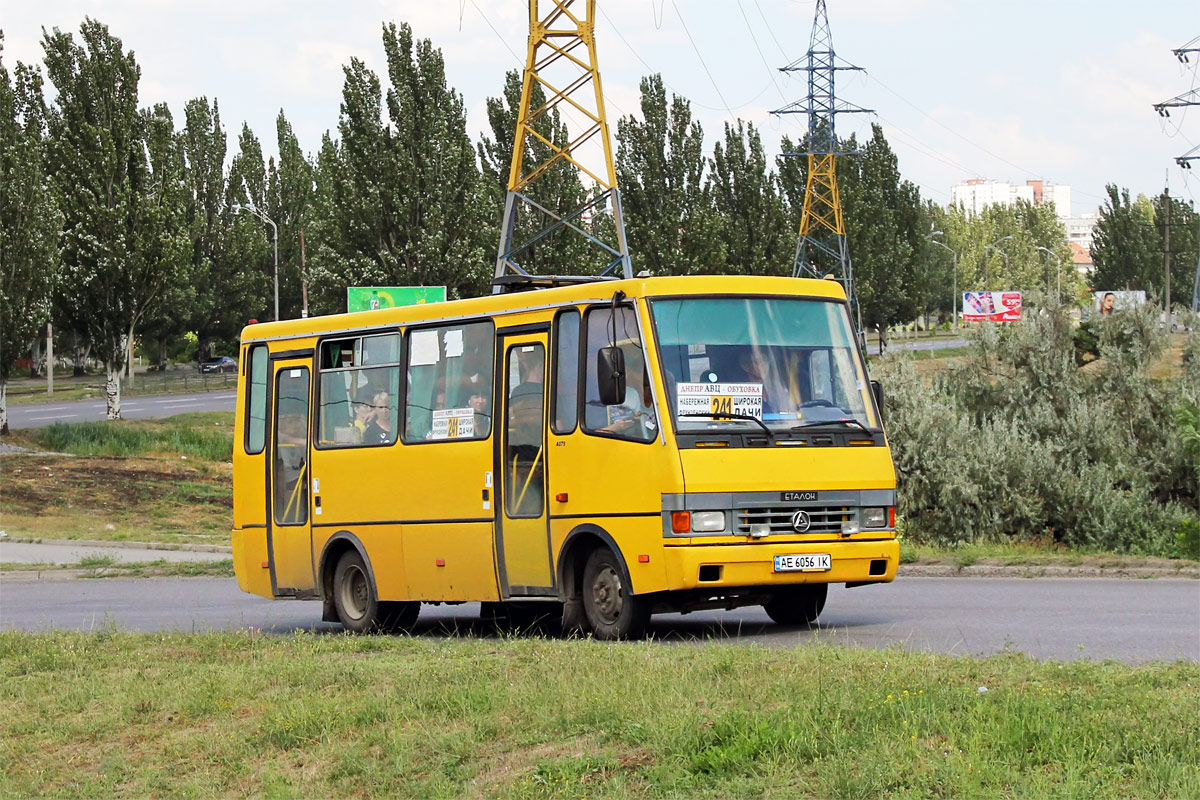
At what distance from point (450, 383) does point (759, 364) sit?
10.3ft

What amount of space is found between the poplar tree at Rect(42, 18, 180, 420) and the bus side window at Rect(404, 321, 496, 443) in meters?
34.8

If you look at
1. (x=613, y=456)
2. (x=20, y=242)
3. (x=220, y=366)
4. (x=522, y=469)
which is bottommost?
(x=522, y=469)

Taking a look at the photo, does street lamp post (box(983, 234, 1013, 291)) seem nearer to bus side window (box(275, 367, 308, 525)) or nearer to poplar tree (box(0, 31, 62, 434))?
poplar tree (box(0, 31, 62, 434))

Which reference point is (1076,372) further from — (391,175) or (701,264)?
(701,264)

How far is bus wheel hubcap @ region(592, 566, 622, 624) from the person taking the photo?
43.2 feet

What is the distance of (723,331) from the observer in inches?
521

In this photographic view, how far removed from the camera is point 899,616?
1462cm

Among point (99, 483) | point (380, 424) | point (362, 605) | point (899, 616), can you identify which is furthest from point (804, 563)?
point (99, 483)

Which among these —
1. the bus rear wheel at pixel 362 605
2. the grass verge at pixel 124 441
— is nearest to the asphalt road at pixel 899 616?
the bus rear wheel at pixel 362 605

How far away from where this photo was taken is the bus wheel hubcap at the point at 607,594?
43.2ft

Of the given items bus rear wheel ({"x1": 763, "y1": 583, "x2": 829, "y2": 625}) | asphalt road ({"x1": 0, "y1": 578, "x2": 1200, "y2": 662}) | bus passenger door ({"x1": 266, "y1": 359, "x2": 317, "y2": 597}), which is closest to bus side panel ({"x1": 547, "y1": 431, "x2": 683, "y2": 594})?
asphalt road ({"x1": 0, "y1": 578, "x2": 1200, "y2": 662})

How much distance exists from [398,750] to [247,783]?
748mm

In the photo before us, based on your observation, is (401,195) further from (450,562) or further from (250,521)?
(450,562)

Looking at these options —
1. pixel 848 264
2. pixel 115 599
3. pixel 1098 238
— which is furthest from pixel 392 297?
pixel 1098 238
